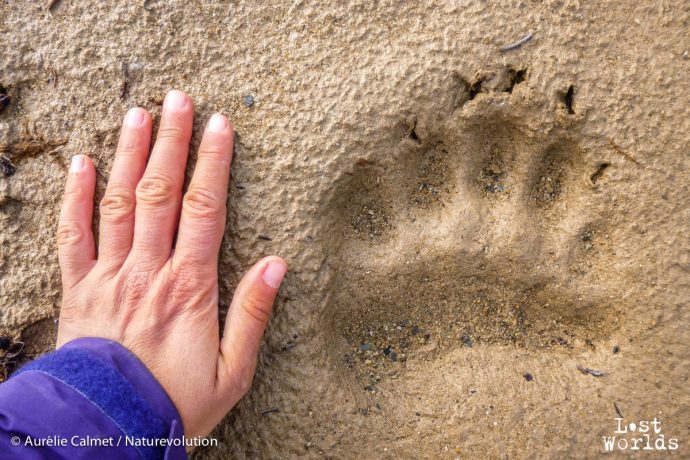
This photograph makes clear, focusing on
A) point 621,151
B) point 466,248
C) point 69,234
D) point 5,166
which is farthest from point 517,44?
point 5,166

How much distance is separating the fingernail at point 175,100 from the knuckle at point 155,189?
14 cm

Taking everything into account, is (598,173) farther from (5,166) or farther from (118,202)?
(5,166)

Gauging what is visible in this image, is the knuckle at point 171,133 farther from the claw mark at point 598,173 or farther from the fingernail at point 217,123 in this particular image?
the claw mark at point 598,173

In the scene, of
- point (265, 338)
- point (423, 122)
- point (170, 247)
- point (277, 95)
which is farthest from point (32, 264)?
point (423, 122)

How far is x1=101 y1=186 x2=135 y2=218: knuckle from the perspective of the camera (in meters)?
1.07

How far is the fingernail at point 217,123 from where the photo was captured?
1.06 meters

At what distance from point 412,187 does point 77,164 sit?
685mm

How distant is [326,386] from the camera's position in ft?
3.68

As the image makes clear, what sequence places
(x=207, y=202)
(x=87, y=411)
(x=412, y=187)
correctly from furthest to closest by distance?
(x=412, y=187), (x=207, y=202), (x=87, y=411)

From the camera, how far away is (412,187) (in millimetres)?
1141

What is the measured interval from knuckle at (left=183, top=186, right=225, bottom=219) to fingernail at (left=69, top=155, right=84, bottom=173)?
0.82 ft

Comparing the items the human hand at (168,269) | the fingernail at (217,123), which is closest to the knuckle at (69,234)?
the human hand at (168,269)

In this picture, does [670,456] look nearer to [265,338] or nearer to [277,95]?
[265,338]

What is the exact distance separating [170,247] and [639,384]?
38.9 inches
